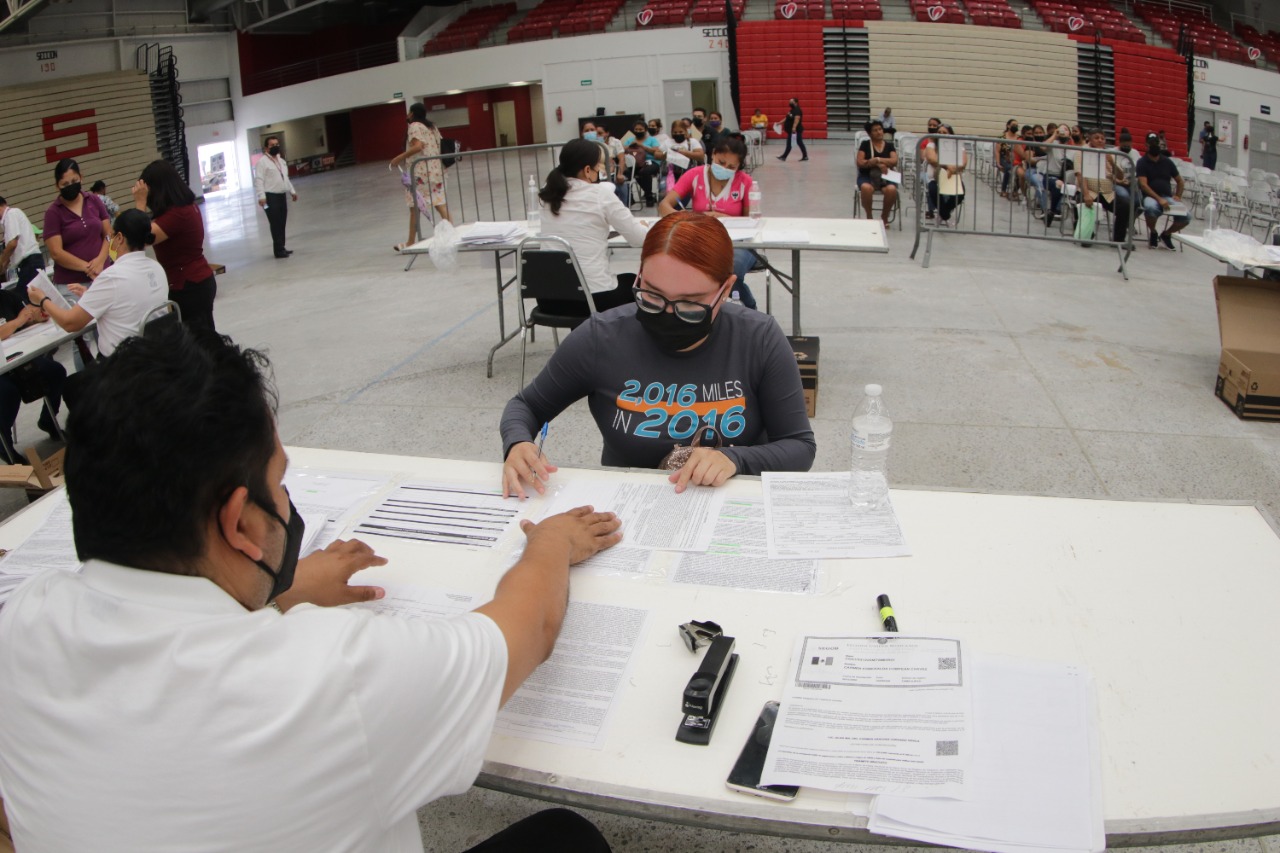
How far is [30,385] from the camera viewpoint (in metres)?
4.34

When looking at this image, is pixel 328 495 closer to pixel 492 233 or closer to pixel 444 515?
pixel 444 515

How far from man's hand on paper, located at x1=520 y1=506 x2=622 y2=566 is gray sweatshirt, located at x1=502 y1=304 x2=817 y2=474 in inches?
17.2

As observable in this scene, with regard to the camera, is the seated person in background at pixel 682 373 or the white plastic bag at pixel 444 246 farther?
the white plastic bag at pixel 444 246

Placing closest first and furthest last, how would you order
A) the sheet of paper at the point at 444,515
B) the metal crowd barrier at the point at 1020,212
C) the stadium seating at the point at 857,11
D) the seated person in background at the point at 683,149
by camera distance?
1. the sheet of paper at the point at 444,515
2. the metal crowd barrier at the point at 1020,212
3. the seated person in background at the point at 683,149
4. the stadium seating at the point at 857,11

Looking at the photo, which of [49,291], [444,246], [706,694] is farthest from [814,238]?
[706,694]

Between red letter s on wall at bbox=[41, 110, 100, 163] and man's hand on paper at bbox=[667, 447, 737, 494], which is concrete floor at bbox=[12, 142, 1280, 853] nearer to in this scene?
man's hand on paper at bbox=[667, 447, 737, 494]

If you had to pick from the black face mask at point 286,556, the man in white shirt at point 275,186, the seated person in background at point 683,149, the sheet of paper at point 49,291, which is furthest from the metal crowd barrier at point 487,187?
the black face mask at point 286,556

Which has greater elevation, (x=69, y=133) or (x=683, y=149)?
(x=69, y=133)

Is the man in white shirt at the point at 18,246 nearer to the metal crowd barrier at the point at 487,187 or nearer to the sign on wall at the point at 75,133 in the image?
the metal crowd barrier at the point at 487,187

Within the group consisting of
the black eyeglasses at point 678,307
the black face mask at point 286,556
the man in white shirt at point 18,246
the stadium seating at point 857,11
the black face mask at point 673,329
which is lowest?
the black face mask at point 286,556

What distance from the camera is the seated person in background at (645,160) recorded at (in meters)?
11.6

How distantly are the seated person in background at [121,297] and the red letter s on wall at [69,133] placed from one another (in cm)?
1122

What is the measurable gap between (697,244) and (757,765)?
1.21 m

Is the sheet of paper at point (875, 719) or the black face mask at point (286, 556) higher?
the black face mask at point (286, 556)
